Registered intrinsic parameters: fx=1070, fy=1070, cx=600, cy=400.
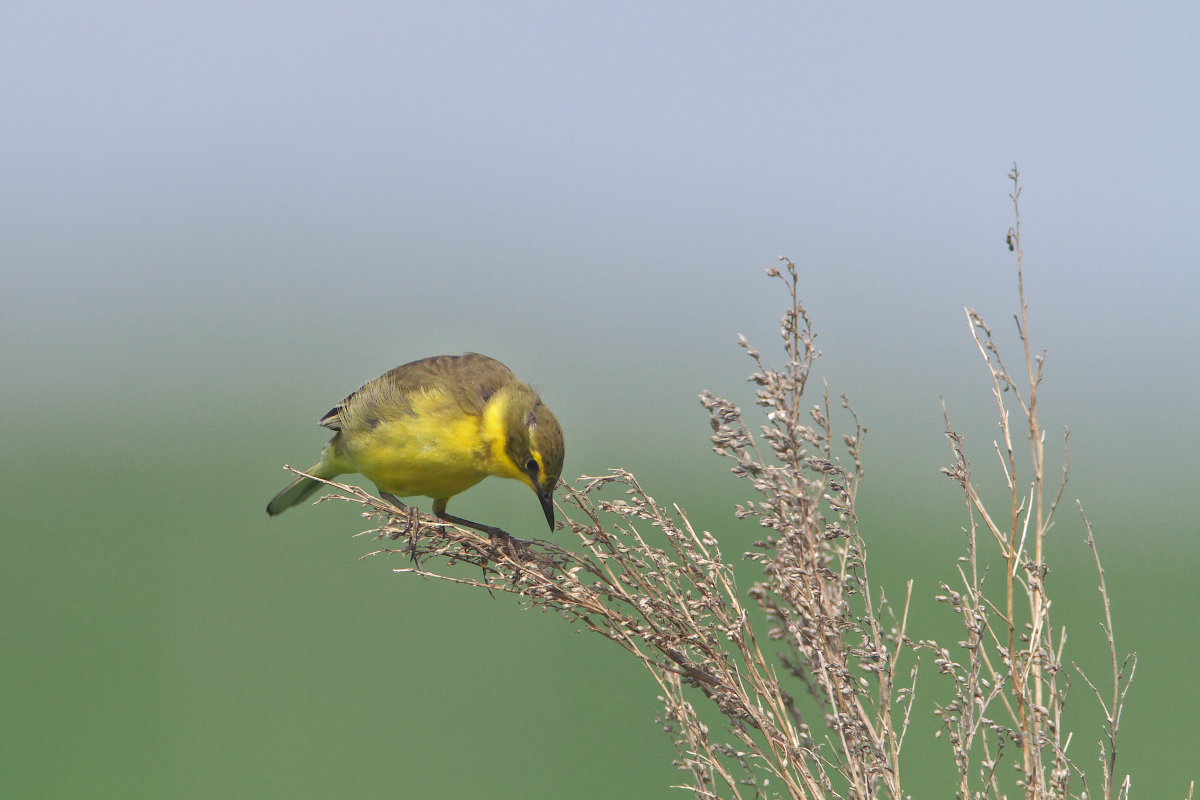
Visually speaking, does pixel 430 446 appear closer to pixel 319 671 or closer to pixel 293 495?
pixel 293 495

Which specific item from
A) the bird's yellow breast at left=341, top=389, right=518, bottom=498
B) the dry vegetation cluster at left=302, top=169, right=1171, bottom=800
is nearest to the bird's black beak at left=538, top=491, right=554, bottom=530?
the bird's yellow breast at left=341, top=389, right=518, bottom=498

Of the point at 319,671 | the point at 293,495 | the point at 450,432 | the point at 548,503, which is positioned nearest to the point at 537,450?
the point at 548,503

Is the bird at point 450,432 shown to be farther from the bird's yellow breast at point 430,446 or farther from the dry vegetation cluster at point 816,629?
the dry vegetation cluster at point 816,629

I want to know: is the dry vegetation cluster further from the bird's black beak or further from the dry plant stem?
the bird's black beak

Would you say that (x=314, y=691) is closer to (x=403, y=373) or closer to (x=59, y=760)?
(x=59, y=760)

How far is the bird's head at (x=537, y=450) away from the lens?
3.43 meters

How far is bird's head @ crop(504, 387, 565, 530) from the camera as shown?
343cm

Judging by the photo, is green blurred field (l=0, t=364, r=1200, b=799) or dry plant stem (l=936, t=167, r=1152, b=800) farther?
green blurred field (l=0, t=364, r=1200, b=799)

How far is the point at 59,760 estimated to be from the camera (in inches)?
445

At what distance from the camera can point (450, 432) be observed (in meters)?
3.68

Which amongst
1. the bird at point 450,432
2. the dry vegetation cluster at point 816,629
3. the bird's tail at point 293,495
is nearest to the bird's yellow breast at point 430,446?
the bird at point 450,432

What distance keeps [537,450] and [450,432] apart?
41cm

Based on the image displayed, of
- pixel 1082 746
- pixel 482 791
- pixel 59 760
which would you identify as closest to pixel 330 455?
pixel 482 791

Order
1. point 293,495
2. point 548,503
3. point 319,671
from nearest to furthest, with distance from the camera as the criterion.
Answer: point 548,503 → point 293,495 → point 319,671
